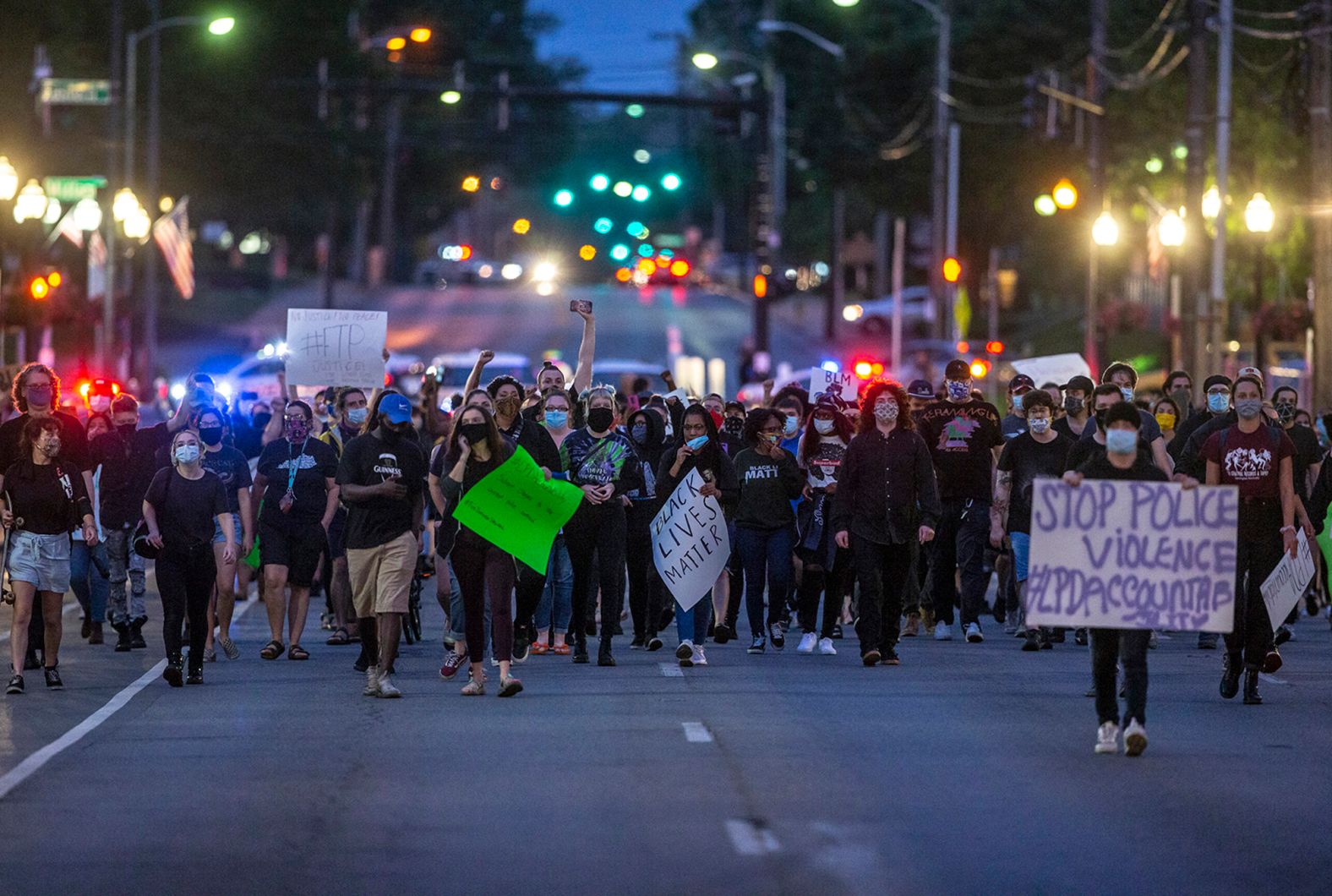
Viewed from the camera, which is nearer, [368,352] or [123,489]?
[123,489]

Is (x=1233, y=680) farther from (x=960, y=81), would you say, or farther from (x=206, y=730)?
(x=960, y=81)

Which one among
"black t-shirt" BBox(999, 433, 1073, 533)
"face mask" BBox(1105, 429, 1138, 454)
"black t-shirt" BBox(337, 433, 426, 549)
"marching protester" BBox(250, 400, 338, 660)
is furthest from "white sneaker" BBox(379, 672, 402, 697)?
"black t-shirt" BBox(999, 433, 1073, 533)

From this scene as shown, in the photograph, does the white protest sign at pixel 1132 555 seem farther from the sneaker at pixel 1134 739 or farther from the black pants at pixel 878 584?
the black pants at pixel 878 584

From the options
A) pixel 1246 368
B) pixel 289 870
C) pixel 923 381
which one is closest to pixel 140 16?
pixel 923 381

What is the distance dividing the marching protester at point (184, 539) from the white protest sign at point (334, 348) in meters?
7.31

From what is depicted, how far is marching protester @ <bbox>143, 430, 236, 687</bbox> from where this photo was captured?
1546 cm

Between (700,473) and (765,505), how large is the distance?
0.64 m

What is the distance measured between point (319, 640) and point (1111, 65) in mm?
45967

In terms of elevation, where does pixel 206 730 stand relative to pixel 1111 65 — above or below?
below

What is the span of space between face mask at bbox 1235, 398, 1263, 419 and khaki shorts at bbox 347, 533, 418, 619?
487 cm

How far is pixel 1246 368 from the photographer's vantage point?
53.3 feet

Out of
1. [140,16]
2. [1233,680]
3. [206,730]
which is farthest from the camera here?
[140,16]

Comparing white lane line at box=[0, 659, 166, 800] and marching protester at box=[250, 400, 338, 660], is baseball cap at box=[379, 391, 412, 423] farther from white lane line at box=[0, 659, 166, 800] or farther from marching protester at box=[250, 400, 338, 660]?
marching protester at box=[250, 400, 338, 660]

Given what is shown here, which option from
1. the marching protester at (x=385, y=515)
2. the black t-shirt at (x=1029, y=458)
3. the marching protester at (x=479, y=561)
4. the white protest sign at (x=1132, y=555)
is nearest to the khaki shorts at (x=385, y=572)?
the marching protester at (x=385, y=515)
